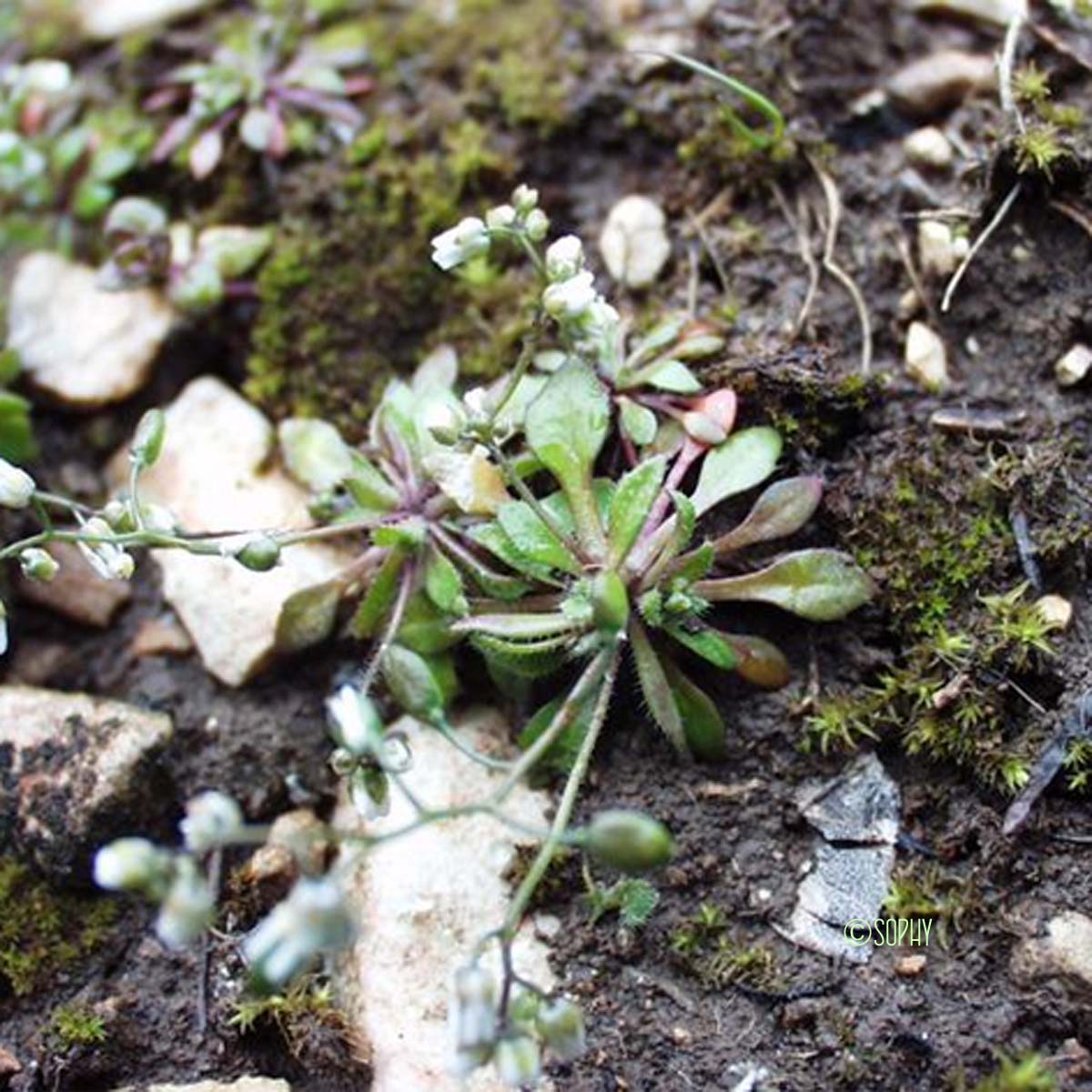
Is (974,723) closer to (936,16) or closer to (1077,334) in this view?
(1077,334)

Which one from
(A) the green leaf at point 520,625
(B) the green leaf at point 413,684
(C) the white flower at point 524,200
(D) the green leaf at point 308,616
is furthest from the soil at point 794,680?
(C) the white flower at point 524,200

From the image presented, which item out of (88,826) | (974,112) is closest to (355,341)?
(88,826)

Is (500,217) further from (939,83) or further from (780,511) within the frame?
(939,83)

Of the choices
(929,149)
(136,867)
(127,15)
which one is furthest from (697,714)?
(127,15)

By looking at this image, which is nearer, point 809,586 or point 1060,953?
point 1060,953

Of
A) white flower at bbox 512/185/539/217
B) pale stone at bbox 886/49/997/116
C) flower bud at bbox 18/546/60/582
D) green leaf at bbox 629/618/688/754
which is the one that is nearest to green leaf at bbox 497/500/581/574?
green leaf at bbox 629/618/688/754

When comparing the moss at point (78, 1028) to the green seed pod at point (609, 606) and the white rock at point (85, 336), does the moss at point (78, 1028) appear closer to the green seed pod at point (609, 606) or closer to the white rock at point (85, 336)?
the green seed pod at point (609, 606)
